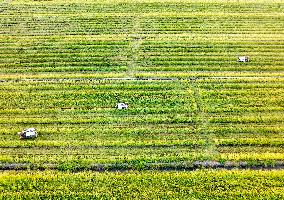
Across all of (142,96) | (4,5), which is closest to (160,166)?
(142,96)

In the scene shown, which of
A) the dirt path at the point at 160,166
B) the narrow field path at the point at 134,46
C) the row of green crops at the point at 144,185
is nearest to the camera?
the row of green crops at the point at 144,185

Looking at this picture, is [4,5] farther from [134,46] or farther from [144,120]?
[144,120]

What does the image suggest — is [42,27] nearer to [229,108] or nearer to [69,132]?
[69,132]

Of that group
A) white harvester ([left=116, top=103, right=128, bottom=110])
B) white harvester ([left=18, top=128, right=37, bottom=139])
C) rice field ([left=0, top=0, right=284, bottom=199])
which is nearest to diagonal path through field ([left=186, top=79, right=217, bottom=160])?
rice field ([left=0, top=0, right=284, bottom=199])

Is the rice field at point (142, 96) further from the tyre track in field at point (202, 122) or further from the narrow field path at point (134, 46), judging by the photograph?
the narrow field path at point (134, 46)

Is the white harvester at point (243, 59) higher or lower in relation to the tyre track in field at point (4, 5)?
lower

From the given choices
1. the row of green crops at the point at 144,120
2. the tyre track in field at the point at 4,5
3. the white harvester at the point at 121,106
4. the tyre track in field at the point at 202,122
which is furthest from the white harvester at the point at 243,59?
the tyre track in field at the point at 4,5
